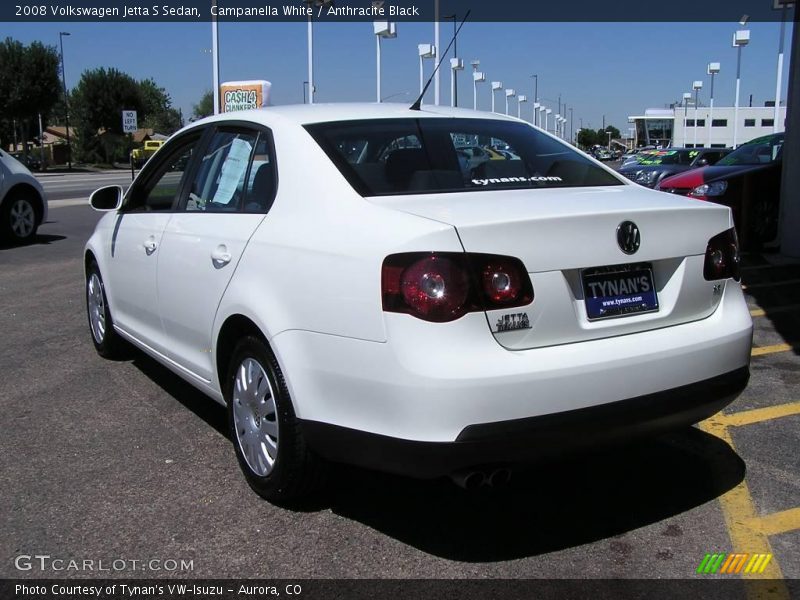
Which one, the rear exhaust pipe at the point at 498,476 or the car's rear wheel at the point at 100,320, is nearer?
the rear exhaust pipe at the point at 498,476

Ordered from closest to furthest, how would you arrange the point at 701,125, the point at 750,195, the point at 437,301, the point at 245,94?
1. the point at 437,301
2. the point at 750,195
3. the point at 245,94
4. the point at 701,125

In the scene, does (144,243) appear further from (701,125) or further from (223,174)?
(701,125)

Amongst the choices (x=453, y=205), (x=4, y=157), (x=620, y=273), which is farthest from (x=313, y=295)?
(x=4, y=157)

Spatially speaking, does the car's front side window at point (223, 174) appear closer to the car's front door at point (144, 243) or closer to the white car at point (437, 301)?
the white car at point (437, 301)

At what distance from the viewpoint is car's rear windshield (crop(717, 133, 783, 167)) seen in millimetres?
12135

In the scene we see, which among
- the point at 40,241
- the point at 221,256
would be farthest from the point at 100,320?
the point at 40,241

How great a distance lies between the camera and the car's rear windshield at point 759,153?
12135 millimetres

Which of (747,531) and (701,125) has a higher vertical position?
(701,125)

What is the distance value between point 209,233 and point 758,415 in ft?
10.2

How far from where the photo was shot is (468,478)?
284cm

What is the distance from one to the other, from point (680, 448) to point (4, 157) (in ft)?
37.6

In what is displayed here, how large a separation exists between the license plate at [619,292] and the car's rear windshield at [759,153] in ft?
32.2

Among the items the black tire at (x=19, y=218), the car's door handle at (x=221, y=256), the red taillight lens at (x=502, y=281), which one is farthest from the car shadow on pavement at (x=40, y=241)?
the red taillight lens at (x=502, y=281)

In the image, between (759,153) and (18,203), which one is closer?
(759,153)
